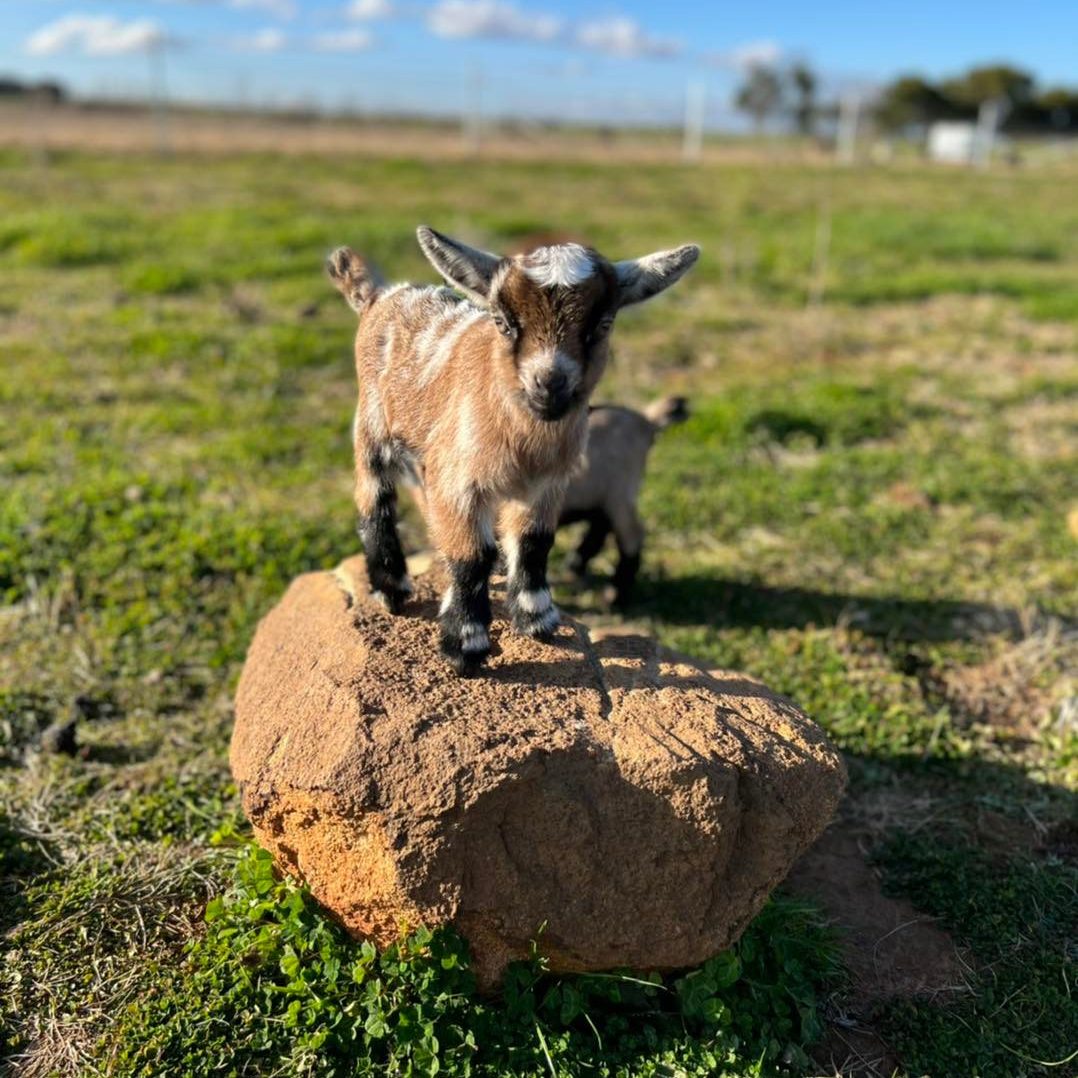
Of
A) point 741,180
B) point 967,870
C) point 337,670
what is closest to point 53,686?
point 337,670

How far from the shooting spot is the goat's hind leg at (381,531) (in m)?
4.09

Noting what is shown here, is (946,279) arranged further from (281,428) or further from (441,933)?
(441,933)

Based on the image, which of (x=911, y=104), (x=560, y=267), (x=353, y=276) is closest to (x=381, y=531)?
(x=353, y=276)

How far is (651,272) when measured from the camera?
130 inches

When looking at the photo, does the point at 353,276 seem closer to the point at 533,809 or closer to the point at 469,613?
the point at 469,613

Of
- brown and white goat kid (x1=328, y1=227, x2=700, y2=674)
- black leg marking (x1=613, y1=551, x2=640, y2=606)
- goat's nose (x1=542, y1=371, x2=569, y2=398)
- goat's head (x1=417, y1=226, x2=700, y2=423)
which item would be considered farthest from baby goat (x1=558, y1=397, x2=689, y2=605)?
goat's nose (x1=542, y1=371, x2=569, y2=398)

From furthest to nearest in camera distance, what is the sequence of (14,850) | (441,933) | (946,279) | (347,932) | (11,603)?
(946,279) → (11,603) → (14,850) → (347,932) → (441,933)

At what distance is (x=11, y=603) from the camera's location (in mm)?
5715

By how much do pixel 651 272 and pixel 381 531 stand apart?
1.56 m

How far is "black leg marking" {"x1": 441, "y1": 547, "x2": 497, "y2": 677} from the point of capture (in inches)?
143

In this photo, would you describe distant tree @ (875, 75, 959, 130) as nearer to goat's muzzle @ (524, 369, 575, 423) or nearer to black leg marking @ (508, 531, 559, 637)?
black leg marking @ (508, 531, 559, 637)

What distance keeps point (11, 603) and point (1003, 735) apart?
544 cm

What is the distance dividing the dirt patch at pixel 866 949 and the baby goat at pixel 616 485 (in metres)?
2.08

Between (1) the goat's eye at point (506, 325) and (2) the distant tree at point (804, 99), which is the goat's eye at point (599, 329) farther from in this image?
(2) the distant tree at point (804, 99)
